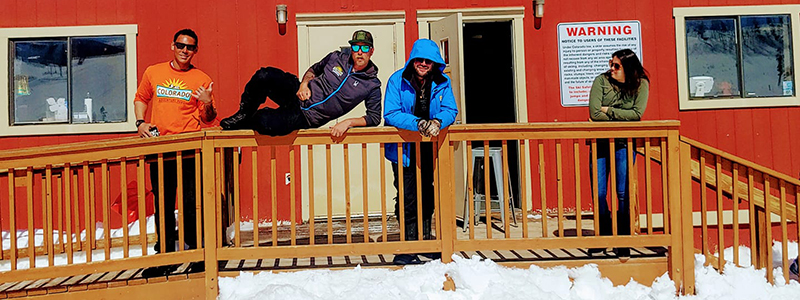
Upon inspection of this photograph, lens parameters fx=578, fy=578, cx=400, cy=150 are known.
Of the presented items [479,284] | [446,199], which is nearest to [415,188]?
[446,199]

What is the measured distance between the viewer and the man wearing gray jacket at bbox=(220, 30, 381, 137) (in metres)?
3.62

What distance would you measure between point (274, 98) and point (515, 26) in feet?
10.8

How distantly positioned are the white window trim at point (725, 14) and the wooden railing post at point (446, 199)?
139 inches

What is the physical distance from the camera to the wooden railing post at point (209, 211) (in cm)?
366

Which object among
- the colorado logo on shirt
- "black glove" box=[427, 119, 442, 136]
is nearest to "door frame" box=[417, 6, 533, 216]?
"black glove" box=[427, 119, 442, 136]

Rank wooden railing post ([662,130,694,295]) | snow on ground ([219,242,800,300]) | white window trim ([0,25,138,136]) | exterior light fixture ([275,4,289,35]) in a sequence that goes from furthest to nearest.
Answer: exterior light fixture ([275,4,289,35]) < white window trim ([0,25,138,136]) < wooden railing post ([662,130,694,295]) < snow on ground ([219,242,800,300])

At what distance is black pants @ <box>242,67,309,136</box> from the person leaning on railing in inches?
86.0

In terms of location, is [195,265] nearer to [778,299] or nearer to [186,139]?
[186,139]

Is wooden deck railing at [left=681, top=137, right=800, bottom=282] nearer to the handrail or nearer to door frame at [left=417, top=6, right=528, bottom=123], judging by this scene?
the handrail

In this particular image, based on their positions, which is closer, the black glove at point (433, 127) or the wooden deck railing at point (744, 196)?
the black glove at point (433, 127)

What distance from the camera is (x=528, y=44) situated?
20.0 feet

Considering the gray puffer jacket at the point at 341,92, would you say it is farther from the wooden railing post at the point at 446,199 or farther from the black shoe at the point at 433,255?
the black shoe at the point at 433,255

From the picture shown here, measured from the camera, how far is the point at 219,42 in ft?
19.6

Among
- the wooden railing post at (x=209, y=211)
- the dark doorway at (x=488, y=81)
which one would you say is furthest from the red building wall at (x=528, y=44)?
the wooden railing post at (x=209, y=211)
